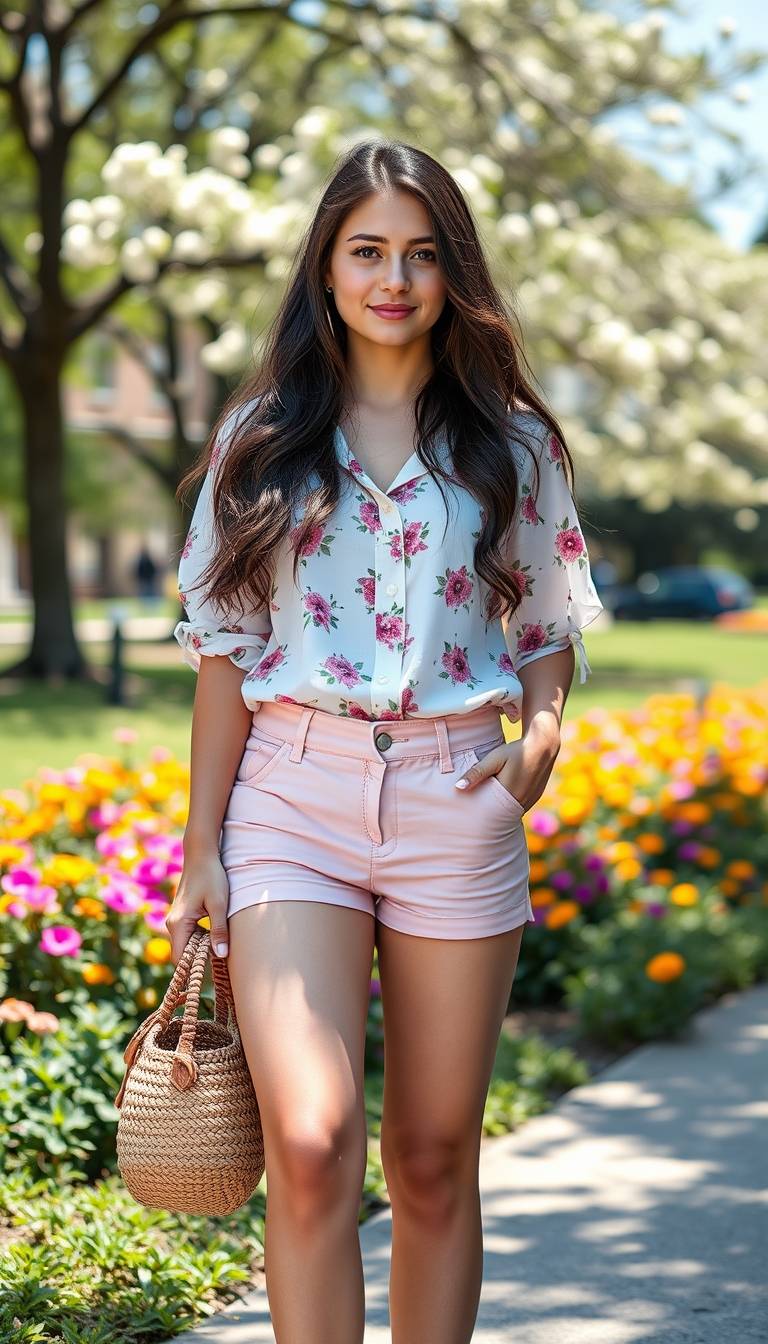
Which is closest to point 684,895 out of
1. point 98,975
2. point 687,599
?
point 98,975

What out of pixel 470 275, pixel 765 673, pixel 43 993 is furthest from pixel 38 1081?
pixel 765 673

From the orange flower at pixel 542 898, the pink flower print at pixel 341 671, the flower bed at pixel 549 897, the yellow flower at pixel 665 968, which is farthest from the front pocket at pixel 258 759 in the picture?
the orange flower at pixel 542 898

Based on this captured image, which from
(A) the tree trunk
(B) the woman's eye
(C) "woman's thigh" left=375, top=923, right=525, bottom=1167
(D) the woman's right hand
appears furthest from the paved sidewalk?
(A) the tree trunk

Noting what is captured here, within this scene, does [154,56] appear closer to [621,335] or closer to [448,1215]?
[621,335]

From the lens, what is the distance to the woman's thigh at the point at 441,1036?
92.7 inches

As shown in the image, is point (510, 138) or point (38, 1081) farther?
point (510, 138)

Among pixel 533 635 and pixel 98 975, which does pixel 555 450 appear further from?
pixel 98 975

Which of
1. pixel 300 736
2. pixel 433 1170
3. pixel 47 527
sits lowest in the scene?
pixel 47 527

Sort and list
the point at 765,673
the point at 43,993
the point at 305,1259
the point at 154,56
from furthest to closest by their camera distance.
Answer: the point at 154,56 → the point at 765,673 → the point at 43,993 → the point at 305,1259

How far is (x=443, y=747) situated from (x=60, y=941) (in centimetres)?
170

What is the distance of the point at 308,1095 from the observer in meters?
2.16

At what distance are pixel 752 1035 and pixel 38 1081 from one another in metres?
2.50

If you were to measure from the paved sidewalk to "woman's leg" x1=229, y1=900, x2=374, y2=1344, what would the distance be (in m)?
0.91

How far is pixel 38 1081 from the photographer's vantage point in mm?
3572
